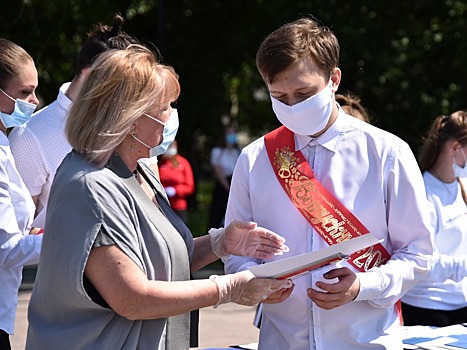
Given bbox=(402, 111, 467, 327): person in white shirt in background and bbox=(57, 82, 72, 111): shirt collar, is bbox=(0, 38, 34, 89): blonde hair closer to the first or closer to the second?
bbox=(57, 82, 72, 111): shirt collar

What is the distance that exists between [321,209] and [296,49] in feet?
1.75

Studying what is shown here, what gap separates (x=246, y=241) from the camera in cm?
287

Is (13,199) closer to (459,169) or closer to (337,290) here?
(337,290)

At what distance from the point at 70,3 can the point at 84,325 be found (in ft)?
42.8

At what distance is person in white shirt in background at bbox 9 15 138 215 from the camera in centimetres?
381

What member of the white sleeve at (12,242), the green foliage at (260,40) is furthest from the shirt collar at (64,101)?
the green foliage at (260,40)

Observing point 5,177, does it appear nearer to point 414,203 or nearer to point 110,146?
point 110,146

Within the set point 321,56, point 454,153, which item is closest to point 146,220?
point 321,56

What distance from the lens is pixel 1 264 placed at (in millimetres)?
3316

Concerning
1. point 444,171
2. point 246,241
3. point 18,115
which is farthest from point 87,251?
point 444,171

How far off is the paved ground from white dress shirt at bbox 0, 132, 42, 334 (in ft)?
10.2

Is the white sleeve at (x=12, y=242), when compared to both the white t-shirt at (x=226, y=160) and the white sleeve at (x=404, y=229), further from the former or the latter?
the white t-shirt at (x=226, y=160)

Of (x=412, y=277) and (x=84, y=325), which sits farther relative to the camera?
(x=412, y=277)

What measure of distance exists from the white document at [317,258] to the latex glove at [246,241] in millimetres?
187
